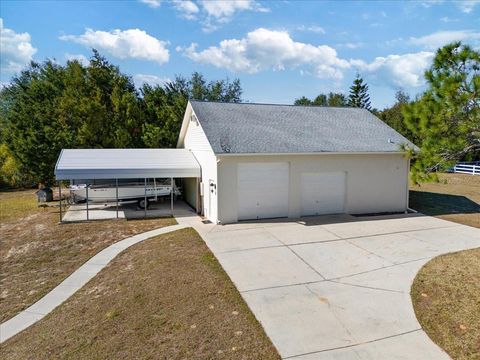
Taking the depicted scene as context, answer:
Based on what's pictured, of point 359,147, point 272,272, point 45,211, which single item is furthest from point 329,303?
point 45,211

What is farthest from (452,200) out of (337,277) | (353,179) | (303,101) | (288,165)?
(303,101)

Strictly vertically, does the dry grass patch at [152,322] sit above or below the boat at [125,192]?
below

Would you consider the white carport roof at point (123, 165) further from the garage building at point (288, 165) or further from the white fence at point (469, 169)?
the white fence at point (469, 169)

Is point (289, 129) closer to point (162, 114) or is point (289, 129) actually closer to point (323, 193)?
point (323, 193)

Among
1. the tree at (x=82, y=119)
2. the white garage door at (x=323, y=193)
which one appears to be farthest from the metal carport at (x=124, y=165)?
the tree at (x=82, y=119)

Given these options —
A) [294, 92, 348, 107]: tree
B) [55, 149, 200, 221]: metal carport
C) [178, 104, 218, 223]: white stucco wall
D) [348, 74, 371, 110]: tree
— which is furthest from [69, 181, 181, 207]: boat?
[294, 92, 348, 107]: tree

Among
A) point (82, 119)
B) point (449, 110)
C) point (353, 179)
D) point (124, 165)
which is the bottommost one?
point (353, 179)

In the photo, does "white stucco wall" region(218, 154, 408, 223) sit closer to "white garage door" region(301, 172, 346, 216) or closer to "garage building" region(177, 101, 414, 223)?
"garage building" region(177, 101, 414, 223)
